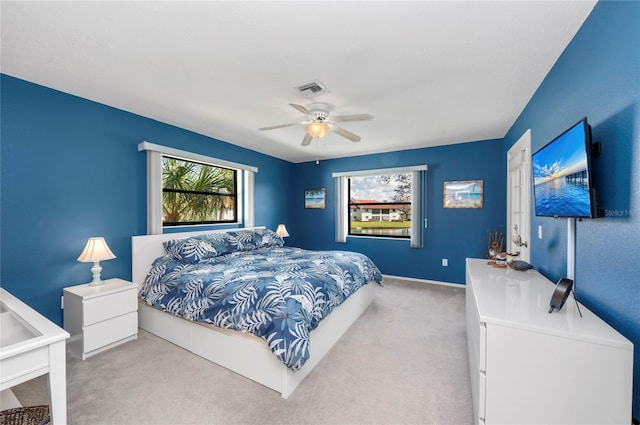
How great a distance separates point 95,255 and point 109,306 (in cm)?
49

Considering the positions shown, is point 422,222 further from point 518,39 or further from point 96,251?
point 96,251

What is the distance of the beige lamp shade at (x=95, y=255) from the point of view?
7.87 ft

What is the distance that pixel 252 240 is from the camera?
3.87m

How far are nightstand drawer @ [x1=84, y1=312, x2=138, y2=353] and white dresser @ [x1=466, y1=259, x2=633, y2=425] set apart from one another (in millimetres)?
2912

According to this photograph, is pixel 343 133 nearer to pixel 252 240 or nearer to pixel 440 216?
pixel 252 240

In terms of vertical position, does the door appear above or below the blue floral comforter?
above

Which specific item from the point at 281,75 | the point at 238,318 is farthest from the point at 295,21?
the point at 238,318

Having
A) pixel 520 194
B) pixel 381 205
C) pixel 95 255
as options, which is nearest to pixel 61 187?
pixel 95 255

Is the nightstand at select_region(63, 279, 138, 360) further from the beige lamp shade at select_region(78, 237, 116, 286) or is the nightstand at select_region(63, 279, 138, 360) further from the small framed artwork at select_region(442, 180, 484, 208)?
the small framed artwork at select_region(442, 180, 484, 208)

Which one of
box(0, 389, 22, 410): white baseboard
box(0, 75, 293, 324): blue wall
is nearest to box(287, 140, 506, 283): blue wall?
box(0, 75, 293, 324): blue wall

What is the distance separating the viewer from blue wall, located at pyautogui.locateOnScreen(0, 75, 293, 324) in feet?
7.34

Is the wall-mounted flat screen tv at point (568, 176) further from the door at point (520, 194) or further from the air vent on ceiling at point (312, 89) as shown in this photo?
the air vent on ceiling at point (312, 89)

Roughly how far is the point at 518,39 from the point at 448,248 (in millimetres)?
3398

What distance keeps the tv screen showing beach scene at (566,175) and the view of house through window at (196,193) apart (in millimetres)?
3984
